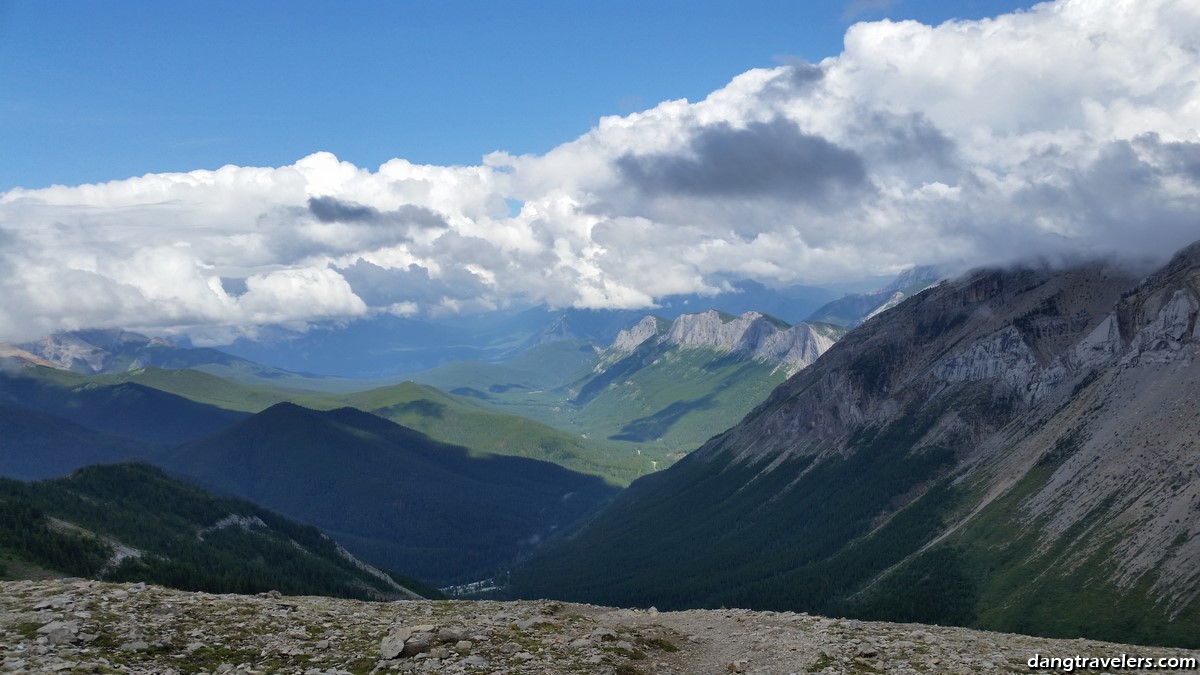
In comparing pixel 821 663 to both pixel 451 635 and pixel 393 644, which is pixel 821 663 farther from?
pixel 393 644

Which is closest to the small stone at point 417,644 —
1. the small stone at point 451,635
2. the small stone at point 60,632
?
the small stone at point 451,635

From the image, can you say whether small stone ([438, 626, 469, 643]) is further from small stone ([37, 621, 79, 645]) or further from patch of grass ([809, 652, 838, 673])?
patch of grass ([809, 652, 838, 673])

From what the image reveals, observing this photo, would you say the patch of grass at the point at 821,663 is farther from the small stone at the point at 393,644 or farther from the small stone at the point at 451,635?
the small stone at the point at 393,644

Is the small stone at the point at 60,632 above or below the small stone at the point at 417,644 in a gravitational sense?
above

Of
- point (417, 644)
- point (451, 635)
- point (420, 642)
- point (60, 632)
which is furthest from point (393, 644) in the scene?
point (60, 632)

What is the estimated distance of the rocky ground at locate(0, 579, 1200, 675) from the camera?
177 feet

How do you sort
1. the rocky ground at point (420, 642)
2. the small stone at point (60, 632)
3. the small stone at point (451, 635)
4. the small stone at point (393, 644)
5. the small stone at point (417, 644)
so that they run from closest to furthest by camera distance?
the small stone at point (60, 632) < the rocky ground at point (420, 642) < the small stone at point (393, 644) < the small stone at point (417, 644) < the small stone at point (451, 635)

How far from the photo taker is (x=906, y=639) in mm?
73062

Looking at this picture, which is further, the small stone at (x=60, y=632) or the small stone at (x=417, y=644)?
the small stone at (x=417, y=644)

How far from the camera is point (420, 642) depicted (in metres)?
59.1

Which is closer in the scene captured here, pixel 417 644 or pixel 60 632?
pixel 60 632

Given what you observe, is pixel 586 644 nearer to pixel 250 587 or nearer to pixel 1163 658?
pixel 1163 658

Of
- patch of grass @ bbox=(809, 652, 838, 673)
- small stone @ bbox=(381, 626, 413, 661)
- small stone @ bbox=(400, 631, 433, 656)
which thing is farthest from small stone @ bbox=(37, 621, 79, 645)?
patch of grass @ bbox=(809, 652, 838, 673)

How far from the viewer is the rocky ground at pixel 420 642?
177ft
